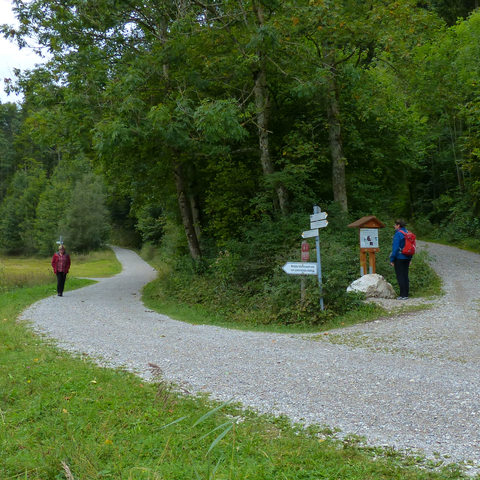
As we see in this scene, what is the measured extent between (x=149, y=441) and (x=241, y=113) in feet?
41.3

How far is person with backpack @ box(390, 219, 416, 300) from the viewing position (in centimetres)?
1163

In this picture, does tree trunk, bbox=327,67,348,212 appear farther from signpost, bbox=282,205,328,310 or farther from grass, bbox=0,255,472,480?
grass, bbox=0,255,472,480

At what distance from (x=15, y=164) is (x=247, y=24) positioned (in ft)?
231

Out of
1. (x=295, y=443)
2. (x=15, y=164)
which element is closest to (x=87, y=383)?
(x=295, y=443)

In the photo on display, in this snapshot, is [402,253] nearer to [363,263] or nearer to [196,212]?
[363,263]

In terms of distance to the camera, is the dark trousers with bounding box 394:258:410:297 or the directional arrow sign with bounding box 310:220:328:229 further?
the dark trousers with bounding box 394:258:410:297

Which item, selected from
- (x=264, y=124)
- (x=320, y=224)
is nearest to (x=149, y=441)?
(x=320, y=224)

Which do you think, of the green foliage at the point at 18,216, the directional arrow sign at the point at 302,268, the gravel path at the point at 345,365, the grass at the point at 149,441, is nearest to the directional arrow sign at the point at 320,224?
the directional arrow sign at the point at 302,268

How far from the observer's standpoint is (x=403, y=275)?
1184cm

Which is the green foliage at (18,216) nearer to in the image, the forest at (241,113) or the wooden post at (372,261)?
the forest at (241,113)

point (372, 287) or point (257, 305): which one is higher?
point (372, 287)

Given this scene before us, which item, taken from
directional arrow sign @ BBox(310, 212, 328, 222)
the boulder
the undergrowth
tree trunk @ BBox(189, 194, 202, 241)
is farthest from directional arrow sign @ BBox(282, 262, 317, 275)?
tree trunk @ BBox(189, 194, 202, 241)

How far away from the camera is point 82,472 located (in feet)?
11.1

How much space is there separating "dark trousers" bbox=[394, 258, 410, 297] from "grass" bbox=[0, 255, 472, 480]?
25.5ft
